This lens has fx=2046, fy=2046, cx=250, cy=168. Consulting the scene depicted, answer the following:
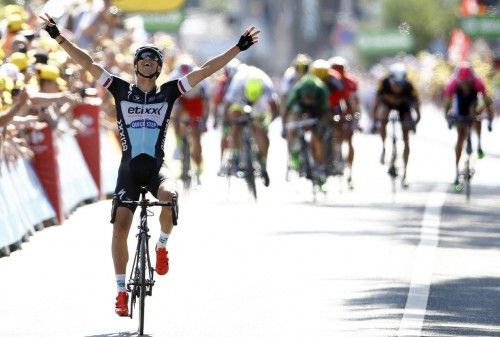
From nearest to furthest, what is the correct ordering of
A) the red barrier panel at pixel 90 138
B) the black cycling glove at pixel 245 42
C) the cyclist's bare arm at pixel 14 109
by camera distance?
the black cycling glove at pixel 245 42 < the cyclist's bare arm at pixel 14 109 < the red barrier panel at pixel 90 138

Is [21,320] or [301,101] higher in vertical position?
[301,101]

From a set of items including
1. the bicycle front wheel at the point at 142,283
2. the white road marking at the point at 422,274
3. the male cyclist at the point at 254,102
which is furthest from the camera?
the male cyclist at the point at 254,102

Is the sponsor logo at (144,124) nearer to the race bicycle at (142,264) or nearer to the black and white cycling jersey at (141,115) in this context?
the black and white cycling jersey at (141,115)

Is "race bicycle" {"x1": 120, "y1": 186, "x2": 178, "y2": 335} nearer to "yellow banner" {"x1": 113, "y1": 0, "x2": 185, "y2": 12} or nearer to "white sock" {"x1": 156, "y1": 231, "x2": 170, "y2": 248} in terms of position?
"white sock" {"x1": 156, "y1": 231, "x2": 170, "y2": 248}

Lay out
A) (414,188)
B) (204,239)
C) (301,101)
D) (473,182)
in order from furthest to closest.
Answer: (473,182) → (414,188) → (301,101) → (204,239)

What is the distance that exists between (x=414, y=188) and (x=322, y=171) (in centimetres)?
312

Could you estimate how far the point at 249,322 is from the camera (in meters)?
13.0

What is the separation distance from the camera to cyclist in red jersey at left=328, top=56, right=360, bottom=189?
29438 millimetres

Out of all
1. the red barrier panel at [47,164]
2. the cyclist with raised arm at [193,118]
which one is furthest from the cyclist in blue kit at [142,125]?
the cyclist with raised arm at [193,118]

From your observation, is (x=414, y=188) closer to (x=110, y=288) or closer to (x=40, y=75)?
(x=40, y=75)

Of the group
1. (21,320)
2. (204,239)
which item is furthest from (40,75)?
(21,320)

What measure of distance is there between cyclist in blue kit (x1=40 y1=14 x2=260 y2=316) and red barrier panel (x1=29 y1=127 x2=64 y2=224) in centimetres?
766

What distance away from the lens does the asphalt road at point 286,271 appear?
1303 centimetres

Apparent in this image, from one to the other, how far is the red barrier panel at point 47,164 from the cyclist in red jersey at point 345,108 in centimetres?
867
